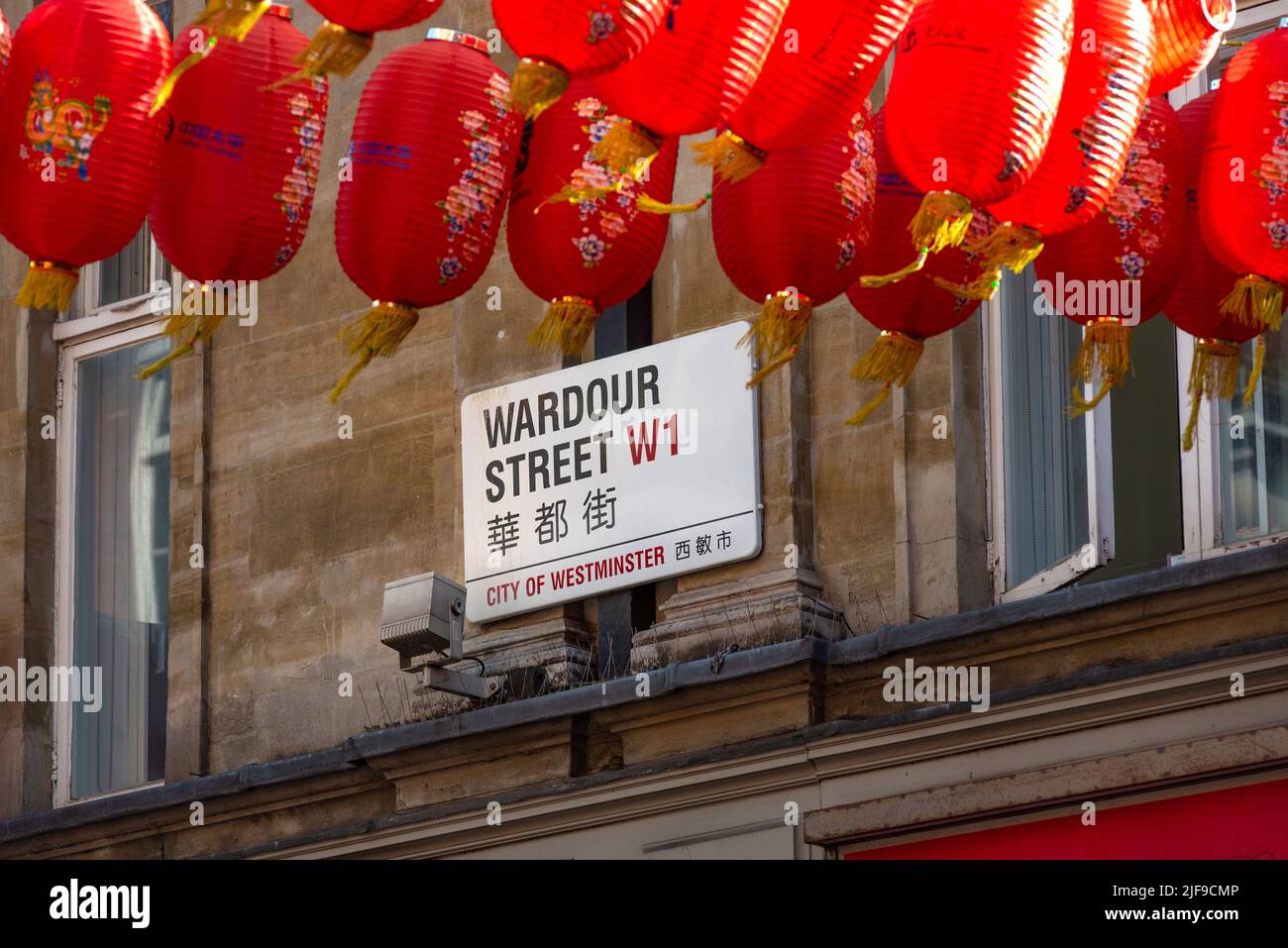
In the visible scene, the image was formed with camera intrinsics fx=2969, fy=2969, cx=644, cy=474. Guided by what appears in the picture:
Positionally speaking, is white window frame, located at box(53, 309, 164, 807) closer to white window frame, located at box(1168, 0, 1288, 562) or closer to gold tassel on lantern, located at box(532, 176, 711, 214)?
white window frame, located at box(1168, 0, 1288, 562)

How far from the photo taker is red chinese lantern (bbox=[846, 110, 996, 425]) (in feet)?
31.0

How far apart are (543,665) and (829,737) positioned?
→ 5.91 ft

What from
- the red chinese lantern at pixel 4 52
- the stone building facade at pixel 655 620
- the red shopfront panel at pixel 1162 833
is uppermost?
the red chinese lantern at pixel 4 52

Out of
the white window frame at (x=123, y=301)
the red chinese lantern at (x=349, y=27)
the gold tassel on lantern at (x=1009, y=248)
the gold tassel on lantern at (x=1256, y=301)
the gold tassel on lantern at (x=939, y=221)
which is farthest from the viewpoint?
the white window frame at (x=123, y=301)

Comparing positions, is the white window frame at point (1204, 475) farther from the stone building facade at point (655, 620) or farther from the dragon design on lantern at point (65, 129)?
the dragon design on lantern at point (65, 129)

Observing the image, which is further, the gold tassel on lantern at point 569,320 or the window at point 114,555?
the window at point 114,555

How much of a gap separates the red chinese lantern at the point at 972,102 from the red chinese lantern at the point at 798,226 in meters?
0.61

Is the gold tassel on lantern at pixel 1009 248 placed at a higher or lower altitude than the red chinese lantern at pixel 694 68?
lower

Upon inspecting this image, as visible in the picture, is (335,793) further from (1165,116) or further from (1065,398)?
(1165,116)

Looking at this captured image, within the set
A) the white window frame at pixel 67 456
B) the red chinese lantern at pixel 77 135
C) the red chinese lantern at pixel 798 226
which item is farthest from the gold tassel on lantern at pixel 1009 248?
the white window frame at pixel 67 456

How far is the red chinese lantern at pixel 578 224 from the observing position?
8.95 metres

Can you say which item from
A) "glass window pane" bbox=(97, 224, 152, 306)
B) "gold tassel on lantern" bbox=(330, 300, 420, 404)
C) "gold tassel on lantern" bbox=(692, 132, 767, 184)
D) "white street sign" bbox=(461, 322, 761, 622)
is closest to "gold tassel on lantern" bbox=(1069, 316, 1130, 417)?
"gold tassel on lantern" bbox=(692, 132, 767, 184)

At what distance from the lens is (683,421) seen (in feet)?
45.6
